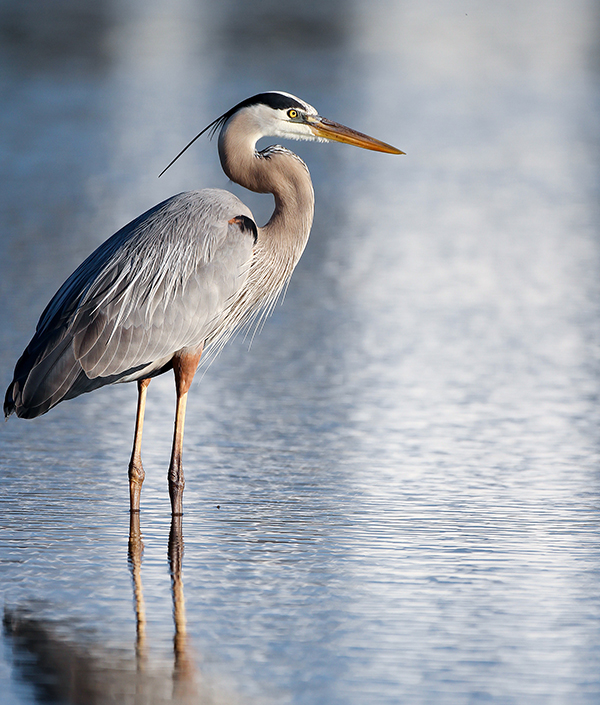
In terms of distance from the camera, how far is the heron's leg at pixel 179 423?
20.7ft

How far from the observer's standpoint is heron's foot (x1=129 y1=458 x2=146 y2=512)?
6270 mm

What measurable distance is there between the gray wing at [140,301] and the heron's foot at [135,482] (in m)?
0.45

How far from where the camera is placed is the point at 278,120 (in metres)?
7.28

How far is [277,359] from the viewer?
9.67m

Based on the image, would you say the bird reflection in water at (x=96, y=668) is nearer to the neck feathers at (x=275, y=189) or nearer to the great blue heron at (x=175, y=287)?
the great blue heron at (x=175, y=287)

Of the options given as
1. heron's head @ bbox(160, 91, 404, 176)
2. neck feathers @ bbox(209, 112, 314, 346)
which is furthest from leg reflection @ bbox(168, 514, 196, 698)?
heron's head @ bbox(160, 91, 404, 176)

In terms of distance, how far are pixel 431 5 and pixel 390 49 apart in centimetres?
1534

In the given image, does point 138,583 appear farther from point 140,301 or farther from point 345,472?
point 345,472

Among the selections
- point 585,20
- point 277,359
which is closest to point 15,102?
point 277,359

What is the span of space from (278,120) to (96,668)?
3797 millimetres

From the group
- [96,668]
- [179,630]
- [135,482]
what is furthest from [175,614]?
[135,482]

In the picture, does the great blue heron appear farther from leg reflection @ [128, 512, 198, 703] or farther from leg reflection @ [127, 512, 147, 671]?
leg reflection @ [128, 512, 198, 703]

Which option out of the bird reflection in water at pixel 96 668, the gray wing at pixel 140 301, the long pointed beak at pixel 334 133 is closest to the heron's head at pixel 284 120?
the long pointed beak at pixel 334 133

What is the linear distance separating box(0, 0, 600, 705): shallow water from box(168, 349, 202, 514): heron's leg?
128mm
